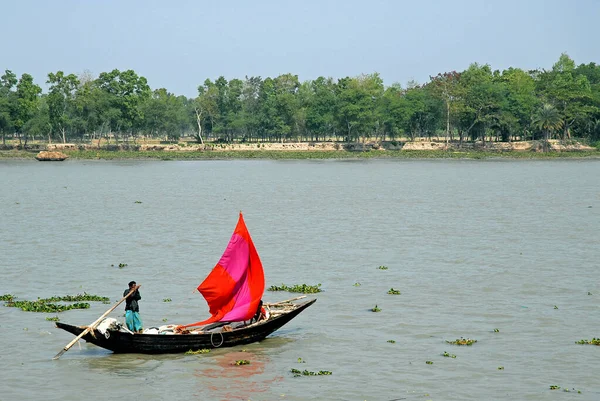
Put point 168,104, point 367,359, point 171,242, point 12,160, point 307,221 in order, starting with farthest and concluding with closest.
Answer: point 168,104, point 12,160, point 307,221, point 171,242, point 367,359

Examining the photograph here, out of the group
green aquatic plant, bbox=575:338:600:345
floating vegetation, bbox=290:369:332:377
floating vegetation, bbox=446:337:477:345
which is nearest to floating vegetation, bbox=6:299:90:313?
floating vegetation, bbox=290:369:332:377

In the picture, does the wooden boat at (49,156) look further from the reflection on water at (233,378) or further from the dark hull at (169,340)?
the reflection on water at (233,378)

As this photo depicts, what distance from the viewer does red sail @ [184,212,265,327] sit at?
24938 mm

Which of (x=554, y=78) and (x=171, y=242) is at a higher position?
(x=554, y=78)

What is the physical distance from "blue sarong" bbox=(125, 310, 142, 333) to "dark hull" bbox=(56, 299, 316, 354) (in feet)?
1.81

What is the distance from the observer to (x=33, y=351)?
24.6 meters

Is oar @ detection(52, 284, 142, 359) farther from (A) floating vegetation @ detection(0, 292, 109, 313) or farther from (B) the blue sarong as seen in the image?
(A) floating vegetation @ detection(0, 292, 109, 313)

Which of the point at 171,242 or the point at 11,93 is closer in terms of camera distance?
the point at 171,242

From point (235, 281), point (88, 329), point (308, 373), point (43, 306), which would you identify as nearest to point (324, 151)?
point (43, 306)

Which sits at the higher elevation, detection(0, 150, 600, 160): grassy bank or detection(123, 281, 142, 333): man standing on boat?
detection(0, 150, 600, 160): grassy bank

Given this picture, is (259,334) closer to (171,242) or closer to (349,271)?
(349,271)

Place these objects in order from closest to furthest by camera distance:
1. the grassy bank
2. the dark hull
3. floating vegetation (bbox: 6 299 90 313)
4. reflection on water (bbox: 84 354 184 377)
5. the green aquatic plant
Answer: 1. reflection on water (bbox: 84 354 184 377)
2. the dark hull
3. the green aquatic plant
4. floating vegetation (bbox: 6 299 90 313)
5. the grassy bank

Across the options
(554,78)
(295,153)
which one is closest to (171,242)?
(295,153)

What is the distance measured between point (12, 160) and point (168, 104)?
150 feet
